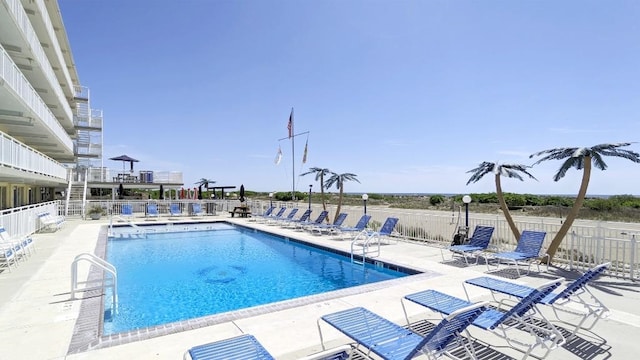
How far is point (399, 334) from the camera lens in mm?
3244

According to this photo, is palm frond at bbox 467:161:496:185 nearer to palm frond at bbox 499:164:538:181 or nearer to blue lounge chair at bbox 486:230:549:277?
palm frond at bbox 499:164:538:181

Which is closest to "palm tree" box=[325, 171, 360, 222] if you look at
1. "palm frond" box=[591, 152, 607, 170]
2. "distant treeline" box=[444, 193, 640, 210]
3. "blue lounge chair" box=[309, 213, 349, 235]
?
"blue lounge chair" box=[309, 213, 349, 235]

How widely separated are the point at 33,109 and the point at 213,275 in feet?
35.2

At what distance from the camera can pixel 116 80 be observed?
1983cm

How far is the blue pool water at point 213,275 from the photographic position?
6.08 metres

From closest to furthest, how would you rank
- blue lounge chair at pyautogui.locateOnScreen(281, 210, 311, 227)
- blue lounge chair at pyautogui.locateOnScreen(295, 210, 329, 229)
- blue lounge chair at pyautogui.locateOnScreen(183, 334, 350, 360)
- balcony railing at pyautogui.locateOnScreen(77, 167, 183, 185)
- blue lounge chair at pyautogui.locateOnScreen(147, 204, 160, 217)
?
blue lounge chair at pyautogui.locateOnScreen(183, 334, 350, 360) < blue lounge chair at pyautogui.locateOnScreen(295, 210, 329, 229) < blue lounge chair at pyautogui.locateOnScreen(281, 210, 311, 227) < blue lounge chair at pyautogui.locateOnScreen(147, 204, 160, 217) < balcony railing at pyautogui.locateOnScreen(77, 167, 183, 185)

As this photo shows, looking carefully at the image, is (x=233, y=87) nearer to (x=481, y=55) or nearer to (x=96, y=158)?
(x=481, y=55)

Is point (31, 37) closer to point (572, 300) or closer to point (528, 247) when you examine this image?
point (528, 247)

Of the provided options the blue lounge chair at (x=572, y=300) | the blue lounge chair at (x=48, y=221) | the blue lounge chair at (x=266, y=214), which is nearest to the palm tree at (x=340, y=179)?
the blue lounge chair at (x=266, y=214)

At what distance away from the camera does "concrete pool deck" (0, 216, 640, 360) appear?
3.59 m

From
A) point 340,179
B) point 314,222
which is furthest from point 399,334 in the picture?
point 340,179

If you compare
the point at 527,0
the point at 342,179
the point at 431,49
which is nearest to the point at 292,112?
the point at 342,179

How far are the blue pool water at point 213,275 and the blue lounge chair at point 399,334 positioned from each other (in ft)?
10.8

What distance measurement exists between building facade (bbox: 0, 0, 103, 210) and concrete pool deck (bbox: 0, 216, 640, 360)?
5.38m
